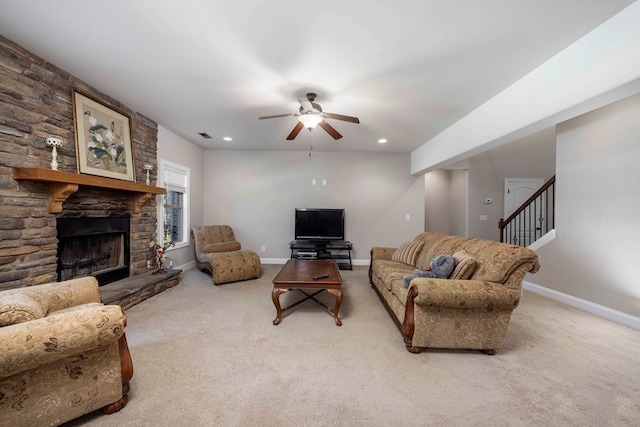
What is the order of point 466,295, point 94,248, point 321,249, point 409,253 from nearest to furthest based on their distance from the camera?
point 466,295, point 94,248, point 409,253, point 321,249

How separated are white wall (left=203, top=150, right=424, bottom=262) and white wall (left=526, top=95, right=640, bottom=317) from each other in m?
2.50

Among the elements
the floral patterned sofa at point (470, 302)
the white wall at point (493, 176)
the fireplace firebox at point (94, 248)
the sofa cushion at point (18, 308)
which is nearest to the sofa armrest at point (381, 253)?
the floral patterned sofa at point (470, 302)

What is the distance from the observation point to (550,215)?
5.57m

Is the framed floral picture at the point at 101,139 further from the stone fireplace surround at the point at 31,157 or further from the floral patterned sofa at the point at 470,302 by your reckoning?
the floral patterned sofa at the point at 470,302

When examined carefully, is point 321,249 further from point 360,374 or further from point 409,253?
point 360,374

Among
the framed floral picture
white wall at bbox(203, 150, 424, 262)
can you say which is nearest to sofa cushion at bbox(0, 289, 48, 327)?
the framed floral picture

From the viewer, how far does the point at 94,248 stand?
10.2 ft

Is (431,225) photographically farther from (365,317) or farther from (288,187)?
(365,317)

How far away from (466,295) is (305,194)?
13.6 ft

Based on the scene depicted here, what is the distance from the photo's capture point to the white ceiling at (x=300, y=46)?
66.9 inches

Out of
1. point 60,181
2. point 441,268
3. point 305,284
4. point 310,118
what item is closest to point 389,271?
point 441,268

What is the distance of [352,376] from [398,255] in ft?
7.26

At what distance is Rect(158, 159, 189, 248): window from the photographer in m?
4.24

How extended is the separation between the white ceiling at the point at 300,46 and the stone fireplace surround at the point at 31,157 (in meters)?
0.20
